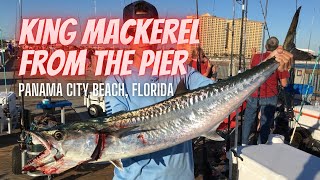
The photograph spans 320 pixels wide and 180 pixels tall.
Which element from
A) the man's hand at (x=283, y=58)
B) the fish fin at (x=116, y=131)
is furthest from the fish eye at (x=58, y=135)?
the man's hand at (x=283, y=58)

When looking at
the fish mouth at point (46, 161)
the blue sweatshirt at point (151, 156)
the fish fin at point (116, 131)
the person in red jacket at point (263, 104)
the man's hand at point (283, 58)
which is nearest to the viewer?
the fish mouth at point (46, 161)

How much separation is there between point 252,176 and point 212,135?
1100 millimetres

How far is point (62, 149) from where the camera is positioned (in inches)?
80.6

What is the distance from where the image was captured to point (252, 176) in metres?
3.23

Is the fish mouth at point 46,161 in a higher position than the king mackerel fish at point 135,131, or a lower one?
lower

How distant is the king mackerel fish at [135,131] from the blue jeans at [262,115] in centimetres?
438

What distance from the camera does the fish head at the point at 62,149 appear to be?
1.99 m

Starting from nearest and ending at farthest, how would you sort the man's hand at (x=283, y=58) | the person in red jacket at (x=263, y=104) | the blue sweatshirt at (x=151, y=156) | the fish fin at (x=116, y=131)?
the fish fin at (x=116, y=131) < the blue sweatshirt at (x=151, y=156) < the man's hand at (x=283, y=58) < the person in red jacket at (x=263, y=104)

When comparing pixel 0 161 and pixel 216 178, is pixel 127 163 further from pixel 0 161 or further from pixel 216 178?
pixel 0 161

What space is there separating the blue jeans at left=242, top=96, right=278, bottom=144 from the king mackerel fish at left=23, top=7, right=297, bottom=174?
438 cm

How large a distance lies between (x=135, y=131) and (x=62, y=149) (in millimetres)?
453

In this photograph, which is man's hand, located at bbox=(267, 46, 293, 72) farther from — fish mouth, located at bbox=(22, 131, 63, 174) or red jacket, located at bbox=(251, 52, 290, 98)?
red jacket, located at bbox=(251, 52, 290, 98)

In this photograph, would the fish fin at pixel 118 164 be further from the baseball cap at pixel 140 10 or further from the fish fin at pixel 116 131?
the baseball cap at pixel 140 10

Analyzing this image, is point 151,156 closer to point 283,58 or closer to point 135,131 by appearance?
point 135,131
